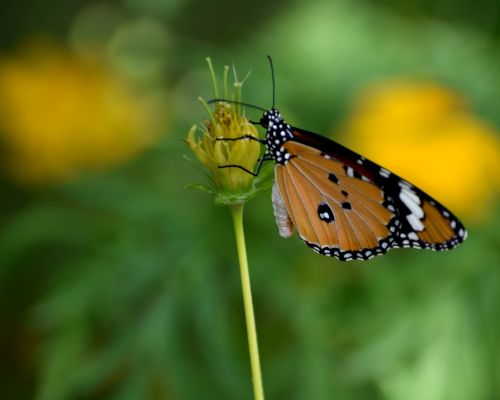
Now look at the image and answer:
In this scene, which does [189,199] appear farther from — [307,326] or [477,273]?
[477,273]

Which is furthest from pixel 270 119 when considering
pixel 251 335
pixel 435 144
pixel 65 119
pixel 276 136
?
pixel 65 119

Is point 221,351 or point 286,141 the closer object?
point 286,141

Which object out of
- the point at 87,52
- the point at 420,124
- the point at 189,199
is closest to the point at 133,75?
the point at 87,52

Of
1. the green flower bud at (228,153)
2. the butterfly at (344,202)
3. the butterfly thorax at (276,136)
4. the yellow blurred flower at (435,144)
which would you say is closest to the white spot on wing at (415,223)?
the butterfly at (344,202)

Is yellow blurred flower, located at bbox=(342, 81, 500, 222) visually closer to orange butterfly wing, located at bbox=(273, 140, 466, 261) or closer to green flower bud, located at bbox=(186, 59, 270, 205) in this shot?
orange butterfly wing, located at bbox=(273, 140, 466, 261)

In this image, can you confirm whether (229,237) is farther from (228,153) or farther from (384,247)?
(228,153)
